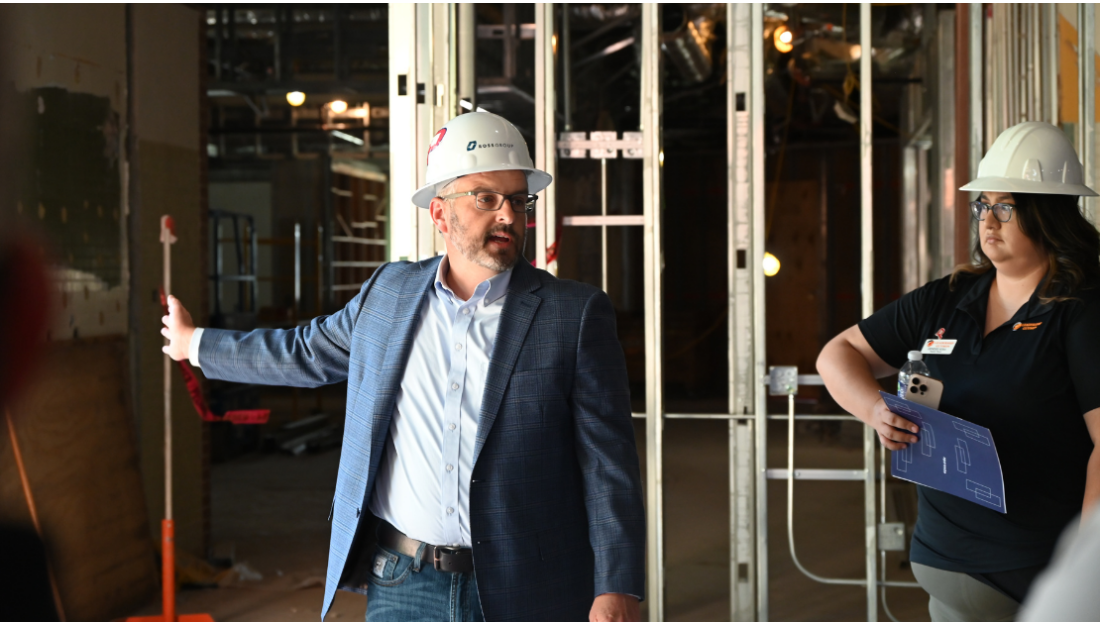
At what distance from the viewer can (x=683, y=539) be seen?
20.5ft

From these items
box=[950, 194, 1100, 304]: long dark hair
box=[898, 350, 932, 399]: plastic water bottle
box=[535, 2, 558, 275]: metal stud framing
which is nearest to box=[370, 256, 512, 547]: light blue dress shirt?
box=[898, 350, 932, 399]: plastic water bottle

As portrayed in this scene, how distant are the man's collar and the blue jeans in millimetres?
591

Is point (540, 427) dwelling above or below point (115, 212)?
below

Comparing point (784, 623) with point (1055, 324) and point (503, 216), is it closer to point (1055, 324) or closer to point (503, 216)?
point (1055, 324)

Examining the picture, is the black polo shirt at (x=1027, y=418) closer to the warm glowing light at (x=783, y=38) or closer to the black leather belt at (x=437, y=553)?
Result: the black leather belt at (x=437, y=553)

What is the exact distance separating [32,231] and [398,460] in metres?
1.71

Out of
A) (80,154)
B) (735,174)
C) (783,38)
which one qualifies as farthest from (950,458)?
(783,38)

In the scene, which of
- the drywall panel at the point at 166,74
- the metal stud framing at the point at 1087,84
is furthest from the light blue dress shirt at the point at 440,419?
the drywall panel at the point at 166,74

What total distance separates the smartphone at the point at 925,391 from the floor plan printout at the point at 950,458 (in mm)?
65

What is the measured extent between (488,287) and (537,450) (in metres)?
0.41

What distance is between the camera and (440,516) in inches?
81.3

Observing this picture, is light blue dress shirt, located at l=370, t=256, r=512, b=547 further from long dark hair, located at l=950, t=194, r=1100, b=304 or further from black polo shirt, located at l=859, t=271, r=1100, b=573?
long dark hair, located at l=950, t=194, r=1100, b=304

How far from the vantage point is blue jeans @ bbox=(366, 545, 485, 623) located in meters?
2.06

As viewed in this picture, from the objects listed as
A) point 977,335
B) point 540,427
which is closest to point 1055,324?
point 977,335
